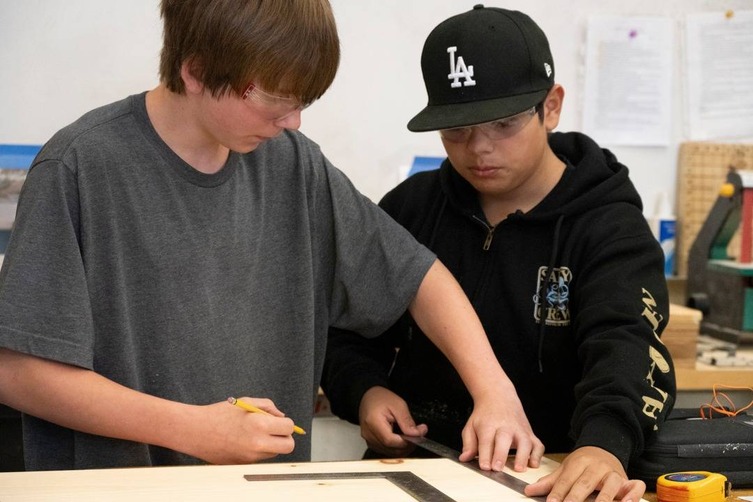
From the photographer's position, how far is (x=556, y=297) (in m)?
1.53

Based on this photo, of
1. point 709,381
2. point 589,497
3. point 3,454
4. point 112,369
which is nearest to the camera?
point 589,497

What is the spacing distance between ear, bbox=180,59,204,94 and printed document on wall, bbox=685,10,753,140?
1.75 m

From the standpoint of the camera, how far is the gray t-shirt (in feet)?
3.89

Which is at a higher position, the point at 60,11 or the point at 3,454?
the point at 60,11

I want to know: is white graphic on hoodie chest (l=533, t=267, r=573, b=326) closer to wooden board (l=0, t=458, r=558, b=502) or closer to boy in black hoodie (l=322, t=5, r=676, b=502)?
boy in black hoodie (l=322, t=5, r=676, b=502)

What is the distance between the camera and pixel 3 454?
1.95 m

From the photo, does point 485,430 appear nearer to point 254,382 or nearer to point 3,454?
point 254,382

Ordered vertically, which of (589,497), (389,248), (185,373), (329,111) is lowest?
(589,497)

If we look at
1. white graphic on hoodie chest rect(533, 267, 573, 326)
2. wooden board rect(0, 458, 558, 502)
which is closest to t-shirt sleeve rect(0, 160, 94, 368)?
wooden board rect(0, 458, 558, 502)

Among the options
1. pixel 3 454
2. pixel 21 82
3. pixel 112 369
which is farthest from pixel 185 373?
pixel 21 82

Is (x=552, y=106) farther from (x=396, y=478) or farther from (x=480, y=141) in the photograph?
(x=396, y=478)

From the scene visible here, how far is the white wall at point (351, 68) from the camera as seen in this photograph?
2.20 metres

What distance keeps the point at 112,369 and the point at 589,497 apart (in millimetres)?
616

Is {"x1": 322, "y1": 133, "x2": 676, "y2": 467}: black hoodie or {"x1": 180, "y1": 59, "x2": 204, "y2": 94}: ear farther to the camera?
{"x1": 322, "y1": 133, "x2": 676, "y2": 467}: black hoodie
